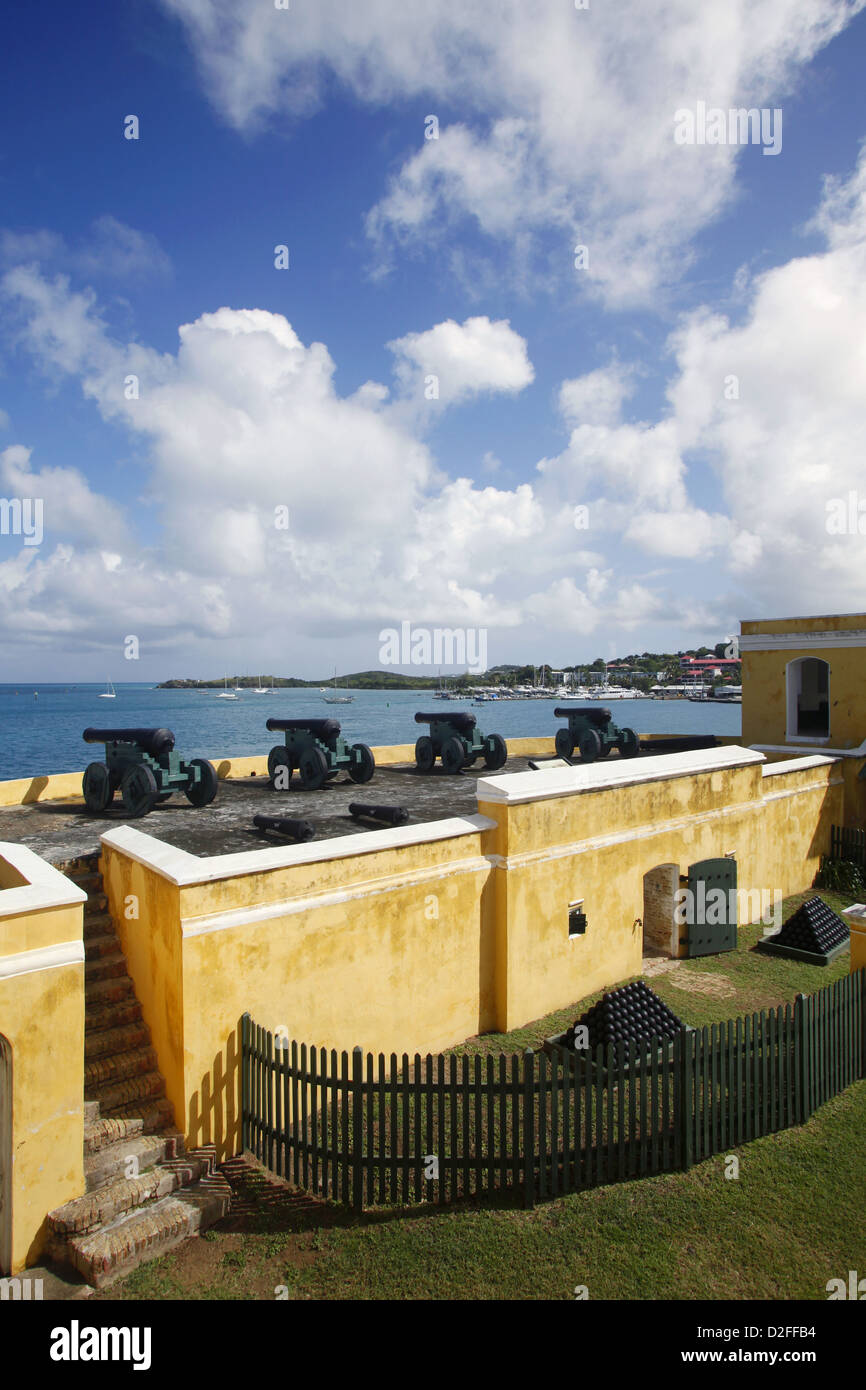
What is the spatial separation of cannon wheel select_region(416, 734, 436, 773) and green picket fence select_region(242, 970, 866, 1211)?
39.2 feet

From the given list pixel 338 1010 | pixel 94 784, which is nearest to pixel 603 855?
pixel 338 1010

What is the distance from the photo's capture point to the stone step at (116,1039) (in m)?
7.71

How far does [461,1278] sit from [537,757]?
17969 mm

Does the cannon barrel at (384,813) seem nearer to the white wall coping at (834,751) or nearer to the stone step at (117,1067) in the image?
the stone step at (117,1067)

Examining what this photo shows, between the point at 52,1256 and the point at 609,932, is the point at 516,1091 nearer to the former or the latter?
the point at 52,1256

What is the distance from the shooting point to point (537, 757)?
77.0 feet

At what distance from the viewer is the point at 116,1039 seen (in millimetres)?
7812

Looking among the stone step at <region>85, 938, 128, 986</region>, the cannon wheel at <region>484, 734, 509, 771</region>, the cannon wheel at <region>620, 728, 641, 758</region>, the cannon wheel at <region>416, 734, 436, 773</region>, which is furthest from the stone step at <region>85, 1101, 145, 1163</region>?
the cannon wheel at <region>620, 728, 641, 758</region>

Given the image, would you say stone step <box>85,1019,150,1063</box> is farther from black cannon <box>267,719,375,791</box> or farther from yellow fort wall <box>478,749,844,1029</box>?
black cannon <box>267,719,375,791</box>

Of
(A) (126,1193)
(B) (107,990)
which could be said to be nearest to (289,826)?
(B) (107,990)

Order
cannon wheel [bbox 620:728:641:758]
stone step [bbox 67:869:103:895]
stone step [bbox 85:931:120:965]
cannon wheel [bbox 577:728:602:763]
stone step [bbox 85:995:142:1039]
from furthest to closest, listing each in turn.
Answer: cannon wheel [bbox 620:728:641:758]
cannon wheel [bbox 577:728:602:763]
stone step [bbox 67:869:103:895]
stone step [bbox 85:931:120:965]
stone step [bbox 85:995:142:1039]

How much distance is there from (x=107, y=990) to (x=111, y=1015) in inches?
11.0

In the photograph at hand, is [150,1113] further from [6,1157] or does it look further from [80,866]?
[80,866]

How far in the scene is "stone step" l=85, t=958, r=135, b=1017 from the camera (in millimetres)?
8102
